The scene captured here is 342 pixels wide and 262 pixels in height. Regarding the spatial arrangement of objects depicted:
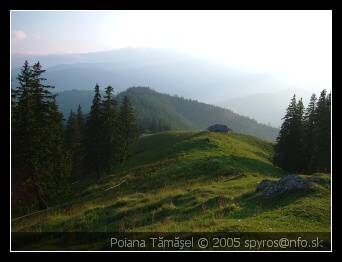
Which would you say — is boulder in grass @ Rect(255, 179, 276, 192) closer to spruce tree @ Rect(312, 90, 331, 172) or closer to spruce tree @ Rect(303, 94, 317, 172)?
spruce tree @ Rect(312, 90, 331, 172)

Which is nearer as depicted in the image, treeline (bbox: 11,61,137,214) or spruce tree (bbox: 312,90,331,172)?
treeline (bbox: 11,61,137,214)

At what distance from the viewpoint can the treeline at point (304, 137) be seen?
50812 millimetres

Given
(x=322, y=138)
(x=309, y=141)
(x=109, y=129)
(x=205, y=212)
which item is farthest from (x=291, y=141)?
(x=205, y=212)

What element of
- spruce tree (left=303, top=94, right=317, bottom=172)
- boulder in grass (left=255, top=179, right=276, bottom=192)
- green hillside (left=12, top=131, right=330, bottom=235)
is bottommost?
green hillside (left=12, top=131, right=330, bottom=235)

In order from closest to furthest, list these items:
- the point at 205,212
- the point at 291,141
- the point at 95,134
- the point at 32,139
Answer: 1. the point at 205,212
2. the point at 32,139
3. the point at 95,134
4. the point at 291,141

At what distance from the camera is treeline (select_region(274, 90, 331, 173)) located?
50812 mm

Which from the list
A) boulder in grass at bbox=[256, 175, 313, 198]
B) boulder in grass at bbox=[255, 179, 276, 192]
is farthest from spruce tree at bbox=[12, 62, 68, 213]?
boulder in grass at bbox=[256, 175, 313, 198]

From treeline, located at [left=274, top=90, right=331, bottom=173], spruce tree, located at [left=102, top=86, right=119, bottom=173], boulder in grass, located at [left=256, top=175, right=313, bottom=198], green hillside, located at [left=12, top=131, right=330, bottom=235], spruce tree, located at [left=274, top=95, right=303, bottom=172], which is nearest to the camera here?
green hillside, located at [left=12, top=131, right=330, bottom=235]

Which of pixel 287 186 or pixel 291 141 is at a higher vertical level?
pixel 291 141

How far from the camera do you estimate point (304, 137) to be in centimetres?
5544

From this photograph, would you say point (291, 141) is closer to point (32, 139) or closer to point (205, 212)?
point (32, 139)
